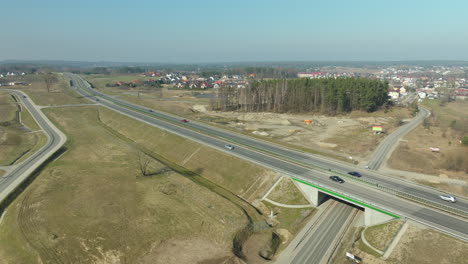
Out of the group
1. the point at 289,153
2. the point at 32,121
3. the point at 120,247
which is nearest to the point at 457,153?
the point at 289,153

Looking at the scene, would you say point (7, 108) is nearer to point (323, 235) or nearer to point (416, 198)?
point (323, 235)

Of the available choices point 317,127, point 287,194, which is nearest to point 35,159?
point 287,194

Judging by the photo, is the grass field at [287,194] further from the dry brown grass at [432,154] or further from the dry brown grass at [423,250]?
the dry brown grass at [432,154]

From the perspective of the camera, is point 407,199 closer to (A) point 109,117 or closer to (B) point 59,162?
(B) point 59,162

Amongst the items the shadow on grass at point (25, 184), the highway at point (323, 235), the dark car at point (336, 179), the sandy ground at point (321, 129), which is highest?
the sandy ground at point (321, 129)

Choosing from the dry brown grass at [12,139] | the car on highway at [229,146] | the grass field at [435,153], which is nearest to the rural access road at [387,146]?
the grass field at [435,153]

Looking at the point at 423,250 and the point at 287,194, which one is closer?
the point at 423,250

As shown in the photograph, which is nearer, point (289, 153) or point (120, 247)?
point (120, 247)
